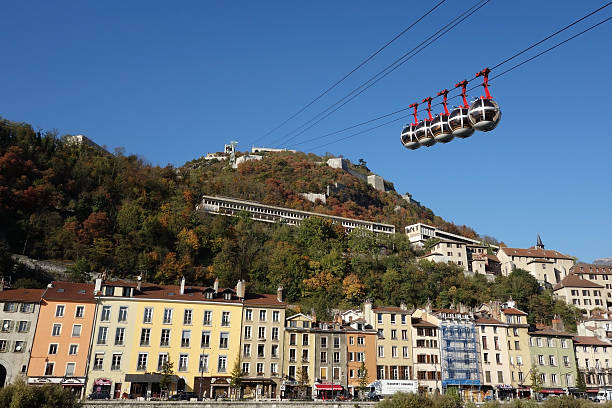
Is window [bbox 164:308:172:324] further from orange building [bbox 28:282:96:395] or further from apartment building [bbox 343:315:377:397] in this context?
apartment building [bbox 343:315:377:397]

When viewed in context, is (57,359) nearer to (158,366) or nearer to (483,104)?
(158,366)

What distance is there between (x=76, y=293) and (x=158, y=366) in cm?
1018

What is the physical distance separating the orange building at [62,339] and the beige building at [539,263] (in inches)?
3452

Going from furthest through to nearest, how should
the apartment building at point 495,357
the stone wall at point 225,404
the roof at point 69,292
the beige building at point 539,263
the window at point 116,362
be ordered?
the beige building at point 539,263
the apartment building at point 495,357
the roof at point 69,292
the window at point 116,362
the stone wall at point 225,404

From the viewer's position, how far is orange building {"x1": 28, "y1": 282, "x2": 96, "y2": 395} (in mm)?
43594

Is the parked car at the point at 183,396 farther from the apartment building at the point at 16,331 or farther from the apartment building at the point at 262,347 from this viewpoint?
the apartment building at the point at 16,331

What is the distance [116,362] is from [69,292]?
315 inches

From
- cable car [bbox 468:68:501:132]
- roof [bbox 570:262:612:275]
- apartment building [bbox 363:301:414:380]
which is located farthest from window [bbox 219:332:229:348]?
roof [bbox 570:262:612:275]

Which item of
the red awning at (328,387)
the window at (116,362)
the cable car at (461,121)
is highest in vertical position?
the cable car at (461,121)

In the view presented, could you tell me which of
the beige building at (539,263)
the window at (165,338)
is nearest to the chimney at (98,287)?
the window at (165,338)

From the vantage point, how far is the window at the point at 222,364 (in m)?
47.5

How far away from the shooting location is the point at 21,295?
150 ft

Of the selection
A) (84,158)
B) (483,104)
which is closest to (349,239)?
(84,158)

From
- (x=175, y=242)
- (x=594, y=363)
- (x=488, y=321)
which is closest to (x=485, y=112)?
(x=488, y=321)
